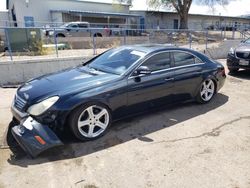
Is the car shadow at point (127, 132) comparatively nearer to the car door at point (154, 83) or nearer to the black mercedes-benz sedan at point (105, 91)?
the black mercedes-benz sedan at point (105, 91)

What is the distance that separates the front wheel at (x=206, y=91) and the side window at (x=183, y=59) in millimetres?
607

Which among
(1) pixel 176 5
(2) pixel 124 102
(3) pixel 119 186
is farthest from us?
(1) pixel 176 5

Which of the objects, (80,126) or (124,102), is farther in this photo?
(124,102)

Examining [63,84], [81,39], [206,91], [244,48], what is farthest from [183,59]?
[81,39]

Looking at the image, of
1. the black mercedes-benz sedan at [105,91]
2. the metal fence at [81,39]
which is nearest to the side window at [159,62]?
the black mercedes-benz sedan at [105,91]

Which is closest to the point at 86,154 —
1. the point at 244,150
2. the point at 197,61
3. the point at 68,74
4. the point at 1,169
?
the point at 1,169

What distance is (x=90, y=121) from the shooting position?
3.55 metres

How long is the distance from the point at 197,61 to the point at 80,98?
2.88m

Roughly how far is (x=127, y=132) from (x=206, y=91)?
2344mm

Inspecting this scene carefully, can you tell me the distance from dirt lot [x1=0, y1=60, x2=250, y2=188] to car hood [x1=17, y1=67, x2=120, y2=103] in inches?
31.7

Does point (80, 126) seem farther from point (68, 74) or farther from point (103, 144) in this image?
point (68, 74)

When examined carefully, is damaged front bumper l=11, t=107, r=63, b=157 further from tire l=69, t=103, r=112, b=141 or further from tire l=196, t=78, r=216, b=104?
tire l=196, t=78, r=216, b=104

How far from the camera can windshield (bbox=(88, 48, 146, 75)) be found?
161 inches

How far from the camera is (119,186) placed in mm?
2627
